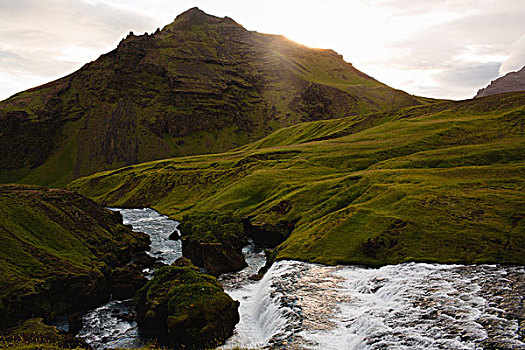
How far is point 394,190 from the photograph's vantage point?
59.9 metres

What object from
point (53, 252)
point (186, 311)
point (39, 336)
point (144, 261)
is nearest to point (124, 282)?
point (53, 252)

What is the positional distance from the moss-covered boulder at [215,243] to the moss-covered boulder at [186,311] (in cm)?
1458

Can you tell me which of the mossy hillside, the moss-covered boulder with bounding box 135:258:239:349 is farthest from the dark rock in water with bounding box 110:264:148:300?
the moss-covered boulder with bounding box 135:258:239:349

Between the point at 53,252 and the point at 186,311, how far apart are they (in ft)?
74.9

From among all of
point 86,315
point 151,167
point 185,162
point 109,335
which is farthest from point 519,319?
point 151,167

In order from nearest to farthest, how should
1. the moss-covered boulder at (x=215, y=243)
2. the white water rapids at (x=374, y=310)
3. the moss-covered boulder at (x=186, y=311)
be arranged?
the white water rapids at (x=374, y=310), the moss-covered boulder at (x=186, y=311), the moss-covered boulder at (x=215, y=243)

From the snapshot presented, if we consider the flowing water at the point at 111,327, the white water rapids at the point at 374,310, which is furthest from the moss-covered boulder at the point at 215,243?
the flowing water at the point at 111,327

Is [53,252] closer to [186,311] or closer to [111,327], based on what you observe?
[111,327]

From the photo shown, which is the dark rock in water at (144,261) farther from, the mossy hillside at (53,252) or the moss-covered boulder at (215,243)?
the moss-covered boulder at (215,243)

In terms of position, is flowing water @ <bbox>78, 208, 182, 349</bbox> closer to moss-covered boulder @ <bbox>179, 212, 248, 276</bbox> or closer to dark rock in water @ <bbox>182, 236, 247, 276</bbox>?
dark rock in water @ <bbox>182, 236, 247, 276</bbox>

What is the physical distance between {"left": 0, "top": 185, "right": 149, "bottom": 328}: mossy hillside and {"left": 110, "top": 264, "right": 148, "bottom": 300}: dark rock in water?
3.26 ft

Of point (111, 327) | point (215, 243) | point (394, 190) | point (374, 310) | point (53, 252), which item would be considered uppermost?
point (394, 190)

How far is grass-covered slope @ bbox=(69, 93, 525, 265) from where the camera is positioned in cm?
4566

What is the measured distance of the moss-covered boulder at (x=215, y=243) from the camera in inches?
2165
